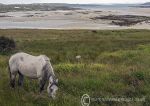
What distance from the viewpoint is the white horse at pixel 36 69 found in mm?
8242

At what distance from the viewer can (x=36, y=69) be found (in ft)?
28.3

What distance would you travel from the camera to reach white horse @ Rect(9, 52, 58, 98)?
8.24m

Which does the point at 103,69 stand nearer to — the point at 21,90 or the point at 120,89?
the point at 120,89

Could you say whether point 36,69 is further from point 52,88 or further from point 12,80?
point 12,80

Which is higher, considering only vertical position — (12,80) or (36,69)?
(36,69)

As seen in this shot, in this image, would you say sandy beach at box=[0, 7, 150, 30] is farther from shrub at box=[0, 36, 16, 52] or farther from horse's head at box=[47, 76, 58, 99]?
horse's head at box=[47, 76, 58, 99]

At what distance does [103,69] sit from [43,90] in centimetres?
484

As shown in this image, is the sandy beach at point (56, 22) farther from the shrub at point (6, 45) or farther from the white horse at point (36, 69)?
the white horse at point (36, 69)

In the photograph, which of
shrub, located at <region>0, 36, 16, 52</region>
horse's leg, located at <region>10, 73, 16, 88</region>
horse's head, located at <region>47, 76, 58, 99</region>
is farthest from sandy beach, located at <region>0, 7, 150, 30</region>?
horse's head, located at <region>47, 76, 58, 99</region>

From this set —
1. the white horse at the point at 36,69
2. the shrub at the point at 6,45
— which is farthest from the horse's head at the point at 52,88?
the shrub at the point at 6,45

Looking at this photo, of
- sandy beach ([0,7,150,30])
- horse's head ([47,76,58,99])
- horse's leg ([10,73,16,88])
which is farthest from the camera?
sandy beach ([0,7,150,30])

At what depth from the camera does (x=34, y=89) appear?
9.52 meters

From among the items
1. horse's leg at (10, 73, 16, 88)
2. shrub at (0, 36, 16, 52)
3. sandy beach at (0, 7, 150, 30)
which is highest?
horse's leg at (10, 73, 16, 88)

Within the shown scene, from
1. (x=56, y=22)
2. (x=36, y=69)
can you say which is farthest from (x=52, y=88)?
(x=56, y=22)
